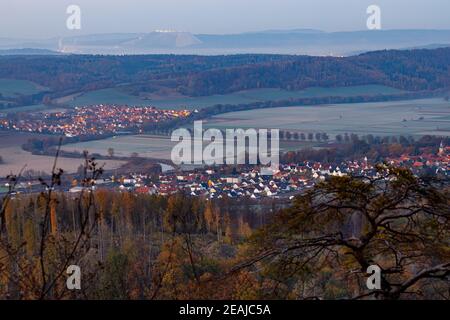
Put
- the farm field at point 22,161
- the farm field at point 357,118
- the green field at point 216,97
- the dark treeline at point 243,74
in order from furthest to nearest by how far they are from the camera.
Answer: the dark treeline at point 243,74 → the green field at point 216,97 → the farm field at point 357,118 → the farm field at point 22,161

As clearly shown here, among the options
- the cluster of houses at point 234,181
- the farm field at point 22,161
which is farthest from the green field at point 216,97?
the cluster of houses at point 234,181

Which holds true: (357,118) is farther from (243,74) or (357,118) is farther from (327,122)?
(243,74)

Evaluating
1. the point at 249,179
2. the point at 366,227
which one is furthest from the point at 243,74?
the point at 366,227

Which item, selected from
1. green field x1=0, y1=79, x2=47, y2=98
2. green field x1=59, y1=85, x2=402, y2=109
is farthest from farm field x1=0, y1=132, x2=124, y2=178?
green field x1=0, y1=79, x2=47, y2=98

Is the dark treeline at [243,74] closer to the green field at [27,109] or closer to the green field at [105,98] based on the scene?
the green field at [105,98]

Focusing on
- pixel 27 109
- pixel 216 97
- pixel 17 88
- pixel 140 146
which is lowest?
pixel 140 146
